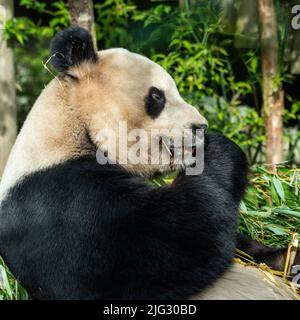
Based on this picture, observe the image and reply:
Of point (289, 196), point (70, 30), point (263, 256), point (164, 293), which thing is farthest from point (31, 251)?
point (289, 196)

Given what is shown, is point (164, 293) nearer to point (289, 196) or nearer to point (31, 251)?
point (31, 251)

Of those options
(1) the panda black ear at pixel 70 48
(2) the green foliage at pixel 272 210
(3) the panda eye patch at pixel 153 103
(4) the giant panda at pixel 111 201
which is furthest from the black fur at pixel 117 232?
(2) the green foliage at pixel 272 210

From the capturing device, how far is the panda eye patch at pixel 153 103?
3.82 metres

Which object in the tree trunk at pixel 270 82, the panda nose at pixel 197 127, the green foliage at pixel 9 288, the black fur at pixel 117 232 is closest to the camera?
the black fur at pixel 117 232

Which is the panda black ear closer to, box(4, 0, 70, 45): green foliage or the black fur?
the black fur

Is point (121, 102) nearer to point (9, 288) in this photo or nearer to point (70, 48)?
point (70, 48)

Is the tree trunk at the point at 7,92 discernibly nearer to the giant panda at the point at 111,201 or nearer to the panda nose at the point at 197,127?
the giant panda at the point at 111,201

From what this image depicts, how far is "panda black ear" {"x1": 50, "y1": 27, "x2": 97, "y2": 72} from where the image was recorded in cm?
377

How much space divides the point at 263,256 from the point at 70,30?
6.17ft

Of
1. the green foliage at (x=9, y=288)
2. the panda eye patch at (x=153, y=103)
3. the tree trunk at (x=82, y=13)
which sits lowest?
the green foliage at (x=9, y=288)

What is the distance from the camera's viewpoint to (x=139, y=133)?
12.5 feet

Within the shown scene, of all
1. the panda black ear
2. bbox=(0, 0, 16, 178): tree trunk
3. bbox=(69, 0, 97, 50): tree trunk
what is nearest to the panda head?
the panda black ear

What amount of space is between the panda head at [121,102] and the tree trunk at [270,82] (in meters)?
3.59

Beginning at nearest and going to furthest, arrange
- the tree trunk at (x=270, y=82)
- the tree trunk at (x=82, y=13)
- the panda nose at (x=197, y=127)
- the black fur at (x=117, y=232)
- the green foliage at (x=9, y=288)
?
the black fur at (x=117, y=232) → the panda nose at (x=197, y=127) → the green foliage at (x=9, y=288) → the tree trunk at (x=82, y=13) → the tree trunk at (x=270, y=82)
